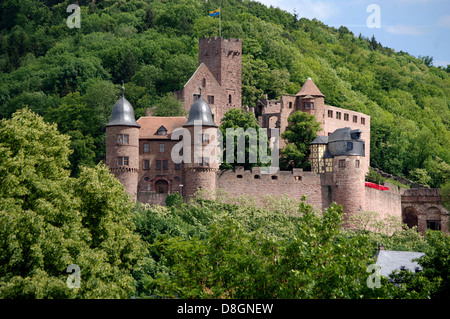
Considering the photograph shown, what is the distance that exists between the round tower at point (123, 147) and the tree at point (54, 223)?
16.7 metres

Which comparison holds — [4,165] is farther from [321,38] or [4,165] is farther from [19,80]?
[321,38]

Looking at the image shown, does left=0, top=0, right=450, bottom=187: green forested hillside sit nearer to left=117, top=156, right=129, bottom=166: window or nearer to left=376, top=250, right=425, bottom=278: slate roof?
left=117, top=156, right=129, bottom=166: window

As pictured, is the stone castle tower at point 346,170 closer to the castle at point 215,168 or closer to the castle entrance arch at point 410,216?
the castle at point 215,168

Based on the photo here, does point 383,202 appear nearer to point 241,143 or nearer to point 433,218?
point 433,218

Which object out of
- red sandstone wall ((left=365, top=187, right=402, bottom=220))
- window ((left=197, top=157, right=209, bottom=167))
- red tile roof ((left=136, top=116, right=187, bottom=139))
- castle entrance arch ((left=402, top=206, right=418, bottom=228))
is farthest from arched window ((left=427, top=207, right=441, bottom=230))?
red tile roof ((left=136, top=116, right=187, bottom=139))

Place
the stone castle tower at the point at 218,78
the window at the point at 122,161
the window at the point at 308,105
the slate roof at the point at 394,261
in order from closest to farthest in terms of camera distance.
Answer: the slate roof at the point at 394,261 < the window at the point at 122,161 < the stone castle tower at the point at 218,78 < the window at the point at 308,105

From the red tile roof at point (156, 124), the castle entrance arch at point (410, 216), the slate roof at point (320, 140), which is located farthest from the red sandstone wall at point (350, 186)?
the red tile roof at point (156, 124)

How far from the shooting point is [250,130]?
67.8 m

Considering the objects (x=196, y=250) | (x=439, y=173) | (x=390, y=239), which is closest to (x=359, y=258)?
(x=196, y=250)

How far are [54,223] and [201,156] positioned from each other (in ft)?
81.7

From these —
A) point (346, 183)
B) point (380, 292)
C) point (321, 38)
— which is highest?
point (321, 38)

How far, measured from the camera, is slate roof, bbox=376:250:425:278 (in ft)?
154

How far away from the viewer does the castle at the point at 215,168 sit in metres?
63.2

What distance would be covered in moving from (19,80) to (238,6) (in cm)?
4086
